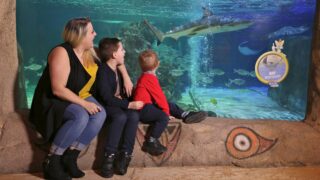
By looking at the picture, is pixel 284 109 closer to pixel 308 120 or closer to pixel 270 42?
pixel 270 42

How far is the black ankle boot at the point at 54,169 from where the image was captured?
3.04 m

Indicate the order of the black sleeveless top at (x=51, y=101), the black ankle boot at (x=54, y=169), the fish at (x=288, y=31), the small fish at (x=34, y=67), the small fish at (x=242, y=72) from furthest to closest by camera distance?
the small fish at (x=34, y=67), the small fish at (x=242, y=72), the fish at (x=288, y=31), the black sleeveless top at (x=51, y=101), the black ankle boot at (x=54, y=169)

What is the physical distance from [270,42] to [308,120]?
6.14m

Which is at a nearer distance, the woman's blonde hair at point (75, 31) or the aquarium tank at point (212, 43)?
the woman's blonde hair at point (75, 31)

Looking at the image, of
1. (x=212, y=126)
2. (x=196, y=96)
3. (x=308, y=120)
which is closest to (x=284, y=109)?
(x=196, y=96)

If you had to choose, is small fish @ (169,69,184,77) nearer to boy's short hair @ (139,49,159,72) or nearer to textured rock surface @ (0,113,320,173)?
textured rock surface @ (0,113,320,173)

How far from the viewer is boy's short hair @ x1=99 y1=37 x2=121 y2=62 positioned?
3430mm

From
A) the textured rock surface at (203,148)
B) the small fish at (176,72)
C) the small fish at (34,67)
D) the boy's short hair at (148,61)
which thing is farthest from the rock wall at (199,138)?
the small fish at (34,67)

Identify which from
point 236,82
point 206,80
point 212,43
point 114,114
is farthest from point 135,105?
point 206,80

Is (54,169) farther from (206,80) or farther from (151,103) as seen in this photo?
(206,80)

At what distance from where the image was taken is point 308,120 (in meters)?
4.16

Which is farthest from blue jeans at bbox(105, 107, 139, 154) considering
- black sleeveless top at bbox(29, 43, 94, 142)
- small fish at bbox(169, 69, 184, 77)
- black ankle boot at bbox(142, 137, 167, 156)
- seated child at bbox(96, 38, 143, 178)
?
small fish at bbox(169, 69, 184, 77)

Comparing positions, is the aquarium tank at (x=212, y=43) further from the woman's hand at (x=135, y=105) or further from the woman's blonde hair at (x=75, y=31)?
the woman's blonde hair at (x=75, y=31)

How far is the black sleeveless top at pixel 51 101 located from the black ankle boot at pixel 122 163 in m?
0.63
